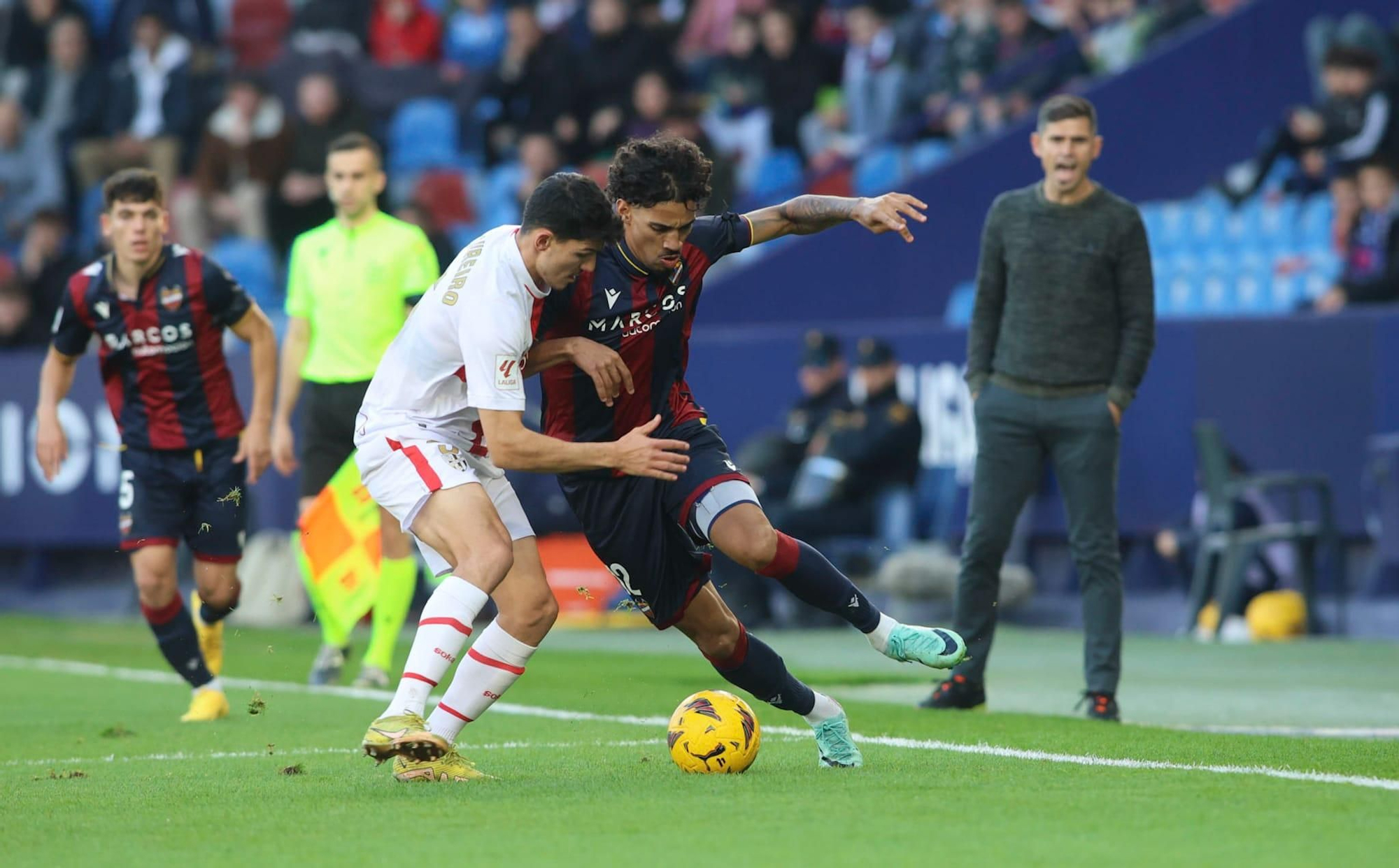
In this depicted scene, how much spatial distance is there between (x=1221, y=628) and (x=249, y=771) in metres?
7.62

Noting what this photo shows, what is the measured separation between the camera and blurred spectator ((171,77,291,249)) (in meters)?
19.5

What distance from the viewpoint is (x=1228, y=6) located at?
16328 millimetres

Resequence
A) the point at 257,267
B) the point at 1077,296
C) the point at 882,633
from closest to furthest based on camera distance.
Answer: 1. the point at 882,633
2. the point at 1077,296
3. the point at 257,267

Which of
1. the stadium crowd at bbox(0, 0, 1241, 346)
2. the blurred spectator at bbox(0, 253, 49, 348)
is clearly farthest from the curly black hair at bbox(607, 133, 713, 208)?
the blurred spectator at bbox(0, 253, 49, 348)

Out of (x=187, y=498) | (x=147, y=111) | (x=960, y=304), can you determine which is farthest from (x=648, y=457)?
(x=147, y=111)

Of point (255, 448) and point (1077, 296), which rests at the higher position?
point (1077, 296)

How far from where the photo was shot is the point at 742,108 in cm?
1869

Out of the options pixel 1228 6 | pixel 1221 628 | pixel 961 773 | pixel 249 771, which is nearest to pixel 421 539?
pixel 249 771

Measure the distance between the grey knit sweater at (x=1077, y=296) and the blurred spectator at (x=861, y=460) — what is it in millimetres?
5152

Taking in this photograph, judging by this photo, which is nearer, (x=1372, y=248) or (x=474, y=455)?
(x=474, y=455)

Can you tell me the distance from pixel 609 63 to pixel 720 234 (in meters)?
13.1

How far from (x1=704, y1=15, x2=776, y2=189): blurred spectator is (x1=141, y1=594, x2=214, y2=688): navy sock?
1043 centimetres

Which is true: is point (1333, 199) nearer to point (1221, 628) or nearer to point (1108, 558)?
point (1221, 628)

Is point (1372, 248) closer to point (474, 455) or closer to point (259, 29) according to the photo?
point (474, 455)
